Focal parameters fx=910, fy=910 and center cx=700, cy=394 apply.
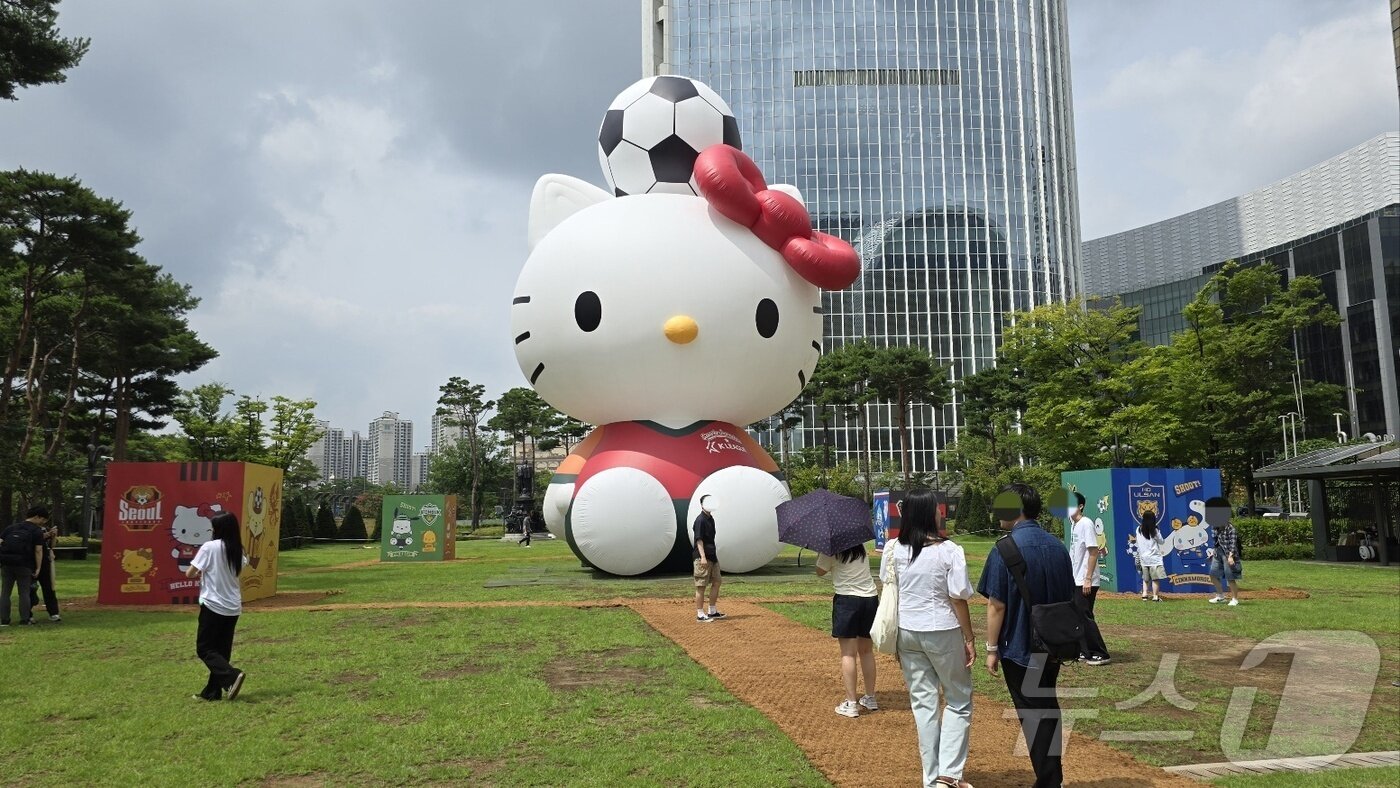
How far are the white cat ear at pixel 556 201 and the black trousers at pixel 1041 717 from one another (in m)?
14.3

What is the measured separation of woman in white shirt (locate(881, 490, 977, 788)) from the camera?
4.71 metres

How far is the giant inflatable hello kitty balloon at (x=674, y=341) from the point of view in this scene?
14938 mm

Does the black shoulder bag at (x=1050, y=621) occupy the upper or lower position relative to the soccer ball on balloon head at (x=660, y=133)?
lower

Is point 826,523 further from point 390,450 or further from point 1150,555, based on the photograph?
point 390,450

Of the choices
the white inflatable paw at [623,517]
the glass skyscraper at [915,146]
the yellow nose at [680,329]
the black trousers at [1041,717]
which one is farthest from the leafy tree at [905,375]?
the black trousers at [1041,717]

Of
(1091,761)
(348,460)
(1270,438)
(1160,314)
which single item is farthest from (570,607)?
(348,460)

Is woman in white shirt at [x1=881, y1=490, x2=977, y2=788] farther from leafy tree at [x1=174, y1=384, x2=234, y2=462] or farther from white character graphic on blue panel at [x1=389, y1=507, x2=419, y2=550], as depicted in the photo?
leafy tree at [x1=174, y1=384, x2=234, y2=462]

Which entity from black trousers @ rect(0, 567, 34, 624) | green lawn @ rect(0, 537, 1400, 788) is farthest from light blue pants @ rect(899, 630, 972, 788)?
black trousers @ rect(0, 567, 34, 624)

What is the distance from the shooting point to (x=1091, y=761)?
5.44m

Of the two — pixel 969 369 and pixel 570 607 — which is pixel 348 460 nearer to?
pixel 969 369

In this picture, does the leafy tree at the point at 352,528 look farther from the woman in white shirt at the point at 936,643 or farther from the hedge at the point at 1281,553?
the woman in white shirt at the point at 936,643

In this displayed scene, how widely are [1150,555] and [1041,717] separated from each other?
10.6 metres

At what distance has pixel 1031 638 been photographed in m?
4.59

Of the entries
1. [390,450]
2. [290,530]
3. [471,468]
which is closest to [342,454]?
[390,450]
